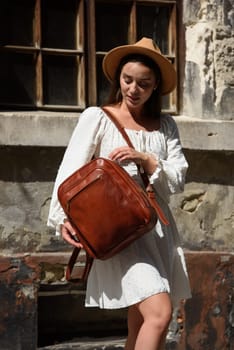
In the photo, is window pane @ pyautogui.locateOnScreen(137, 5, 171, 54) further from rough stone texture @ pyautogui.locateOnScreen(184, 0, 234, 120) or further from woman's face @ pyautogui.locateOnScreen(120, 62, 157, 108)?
woman's face @ pyautogui.locateOnScreen(120, 62, 157, 108)

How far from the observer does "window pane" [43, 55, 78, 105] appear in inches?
240

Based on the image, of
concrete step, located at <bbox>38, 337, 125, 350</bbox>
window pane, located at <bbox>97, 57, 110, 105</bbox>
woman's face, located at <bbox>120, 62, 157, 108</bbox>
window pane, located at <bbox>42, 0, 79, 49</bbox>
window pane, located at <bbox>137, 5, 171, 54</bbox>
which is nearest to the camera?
woman's face, located at <bbox>120, 62, 157, 108</bbox>

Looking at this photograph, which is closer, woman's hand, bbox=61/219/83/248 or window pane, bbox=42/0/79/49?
woman's hand, bbox=61/219/83/248

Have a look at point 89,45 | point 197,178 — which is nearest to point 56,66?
point 89,45

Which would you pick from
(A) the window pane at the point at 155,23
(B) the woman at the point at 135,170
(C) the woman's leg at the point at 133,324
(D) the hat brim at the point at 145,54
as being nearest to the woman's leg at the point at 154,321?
(B) the woman at the point at 135,170

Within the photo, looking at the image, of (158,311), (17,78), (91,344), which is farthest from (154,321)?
(17,78)

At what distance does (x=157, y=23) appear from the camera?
6.38 metres

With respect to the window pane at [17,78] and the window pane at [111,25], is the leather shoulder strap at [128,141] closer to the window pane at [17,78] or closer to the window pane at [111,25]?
the window pane at [17,78]

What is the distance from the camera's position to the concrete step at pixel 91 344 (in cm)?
584

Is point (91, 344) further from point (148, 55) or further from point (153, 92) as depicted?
point (148, 55)

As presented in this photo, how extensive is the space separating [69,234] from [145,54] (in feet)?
2.87

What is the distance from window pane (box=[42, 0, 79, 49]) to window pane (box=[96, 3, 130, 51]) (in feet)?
0.53

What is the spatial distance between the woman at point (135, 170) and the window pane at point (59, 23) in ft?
5.12

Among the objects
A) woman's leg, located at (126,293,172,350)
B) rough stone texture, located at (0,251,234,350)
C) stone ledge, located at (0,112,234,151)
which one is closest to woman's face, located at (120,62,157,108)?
woman's leg, located at (126,293,172,350)
